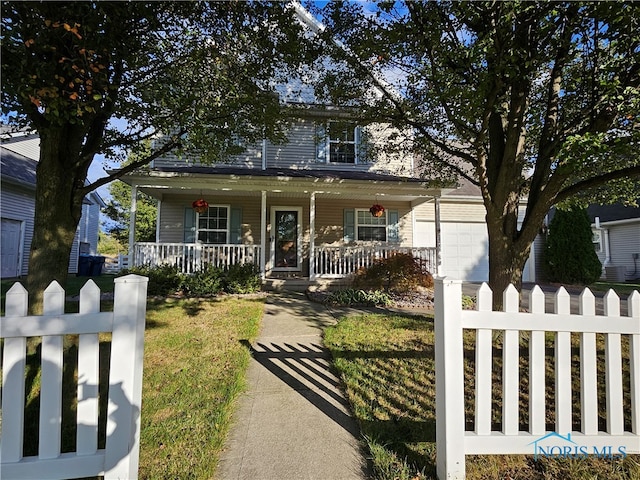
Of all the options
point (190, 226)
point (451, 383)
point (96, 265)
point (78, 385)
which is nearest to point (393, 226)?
point (190, 226)

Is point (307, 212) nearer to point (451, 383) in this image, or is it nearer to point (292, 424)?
point (292, 424)

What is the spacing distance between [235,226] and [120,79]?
7106mm

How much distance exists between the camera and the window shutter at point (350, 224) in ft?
37.8

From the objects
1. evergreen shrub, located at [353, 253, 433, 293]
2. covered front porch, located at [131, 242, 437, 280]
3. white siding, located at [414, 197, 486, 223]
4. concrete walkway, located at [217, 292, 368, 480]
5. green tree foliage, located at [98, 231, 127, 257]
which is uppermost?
white siding, located at [414, 197, 486, 223]

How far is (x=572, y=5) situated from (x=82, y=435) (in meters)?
Result: 6.02

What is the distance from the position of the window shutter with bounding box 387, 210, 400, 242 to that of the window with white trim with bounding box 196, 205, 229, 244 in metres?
5.77

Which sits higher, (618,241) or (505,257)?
(618,241)

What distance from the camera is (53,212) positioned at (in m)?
3.66

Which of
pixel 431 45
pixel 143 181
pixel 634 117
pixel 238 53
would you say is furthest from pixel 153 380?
pixel 143 181

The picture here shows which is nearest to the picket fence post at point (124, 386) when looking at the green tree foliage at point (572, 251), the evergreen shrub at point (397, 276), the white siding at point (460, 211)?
the evergreen shrub at point (397, 276)

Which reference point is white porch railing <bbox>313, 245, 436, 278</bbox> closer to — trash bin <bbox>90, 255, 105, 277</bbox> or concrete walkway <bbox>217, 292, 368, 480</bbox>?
concrete walkway <bbox>217, 292, 368, 480</bbox>

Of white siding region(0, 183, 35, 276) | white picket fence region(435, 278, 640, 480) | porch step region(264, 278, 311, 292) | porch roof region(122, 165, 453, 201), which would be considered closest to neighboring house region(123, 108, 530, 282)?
porch roof region(122, 165, 453, 201)

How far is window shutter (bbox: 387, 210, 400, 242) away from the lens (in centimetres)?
1167

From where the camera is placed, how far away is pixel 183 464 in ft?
6.82
